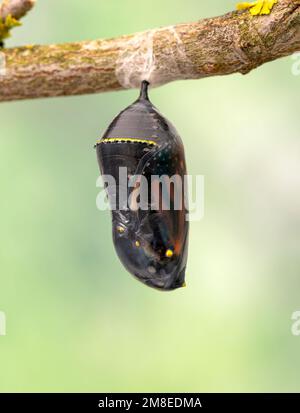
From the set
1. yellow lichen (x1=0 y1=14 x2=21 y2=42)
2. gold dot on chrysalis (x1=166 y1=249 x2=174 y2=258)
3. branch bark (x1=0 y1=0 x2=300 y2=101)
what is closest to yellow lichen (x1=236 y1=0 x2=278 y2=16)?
branch bark (x1=0 y1=0 x2=300 y2=101)

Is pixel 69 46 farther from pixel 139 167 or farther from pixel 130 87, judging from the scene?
pixel 139 167

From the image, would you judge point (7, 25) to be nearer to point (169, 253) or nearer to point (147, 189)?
point (147, 189)

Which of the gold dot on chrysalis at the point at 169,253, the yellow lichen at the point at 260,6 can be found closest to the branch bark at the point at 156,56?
the yellow lichen at the point at 260,6

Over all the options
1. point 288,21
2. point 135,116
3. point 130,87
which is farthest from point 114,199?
point 288,21

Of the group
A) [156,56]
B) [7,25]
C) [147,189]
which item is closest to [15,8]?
[7,25]

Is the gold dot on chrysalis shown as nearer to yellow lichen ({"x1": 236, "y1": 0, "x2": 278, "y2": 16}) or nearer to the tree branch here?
yellow lichen ({"x1": 236, "y1": 0, "x2": 278, "y2": 16})

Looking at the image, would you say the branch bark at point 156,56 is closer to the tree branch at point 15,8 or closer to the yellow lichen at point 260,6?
the yellow lichen at point 260,6
